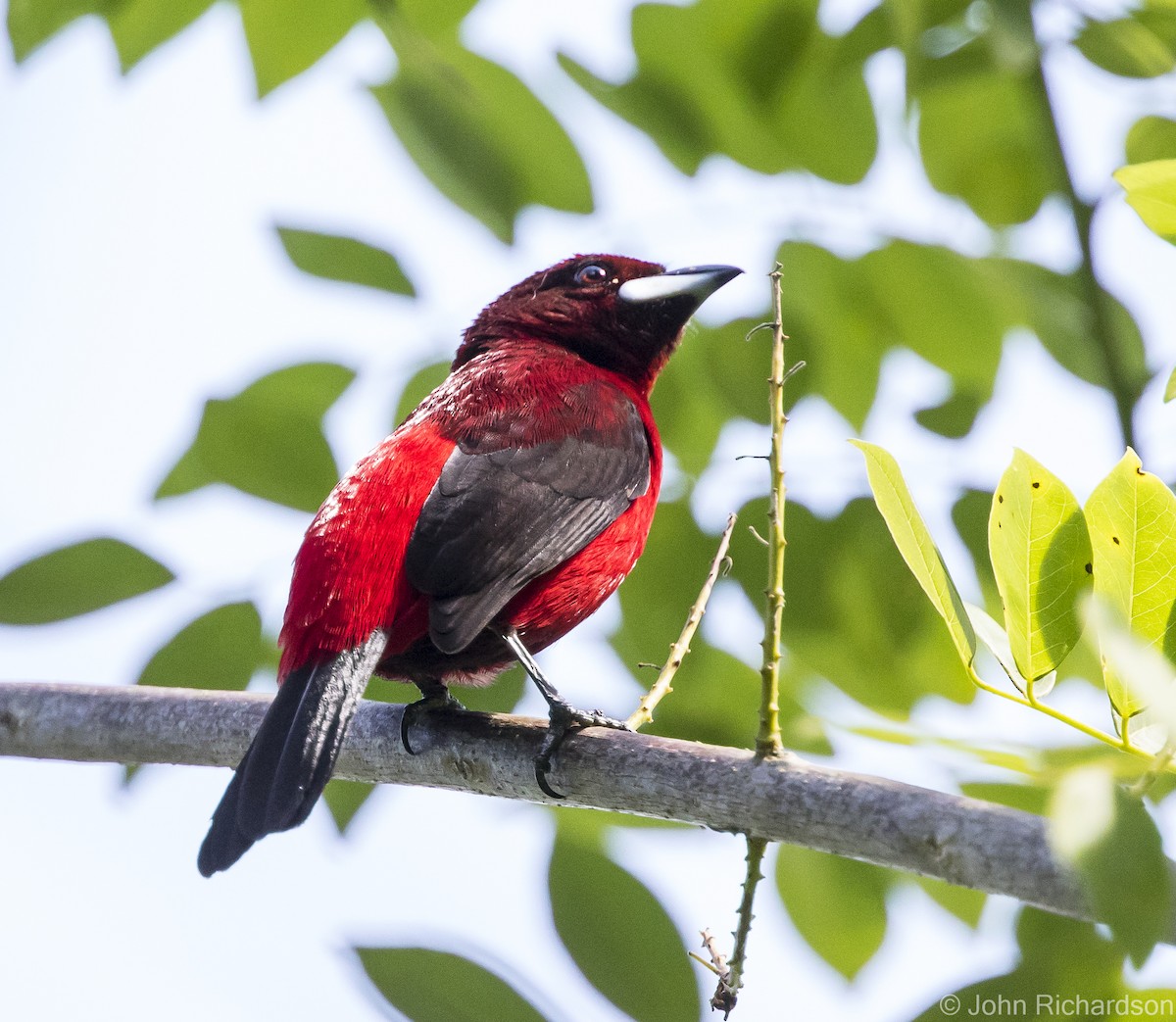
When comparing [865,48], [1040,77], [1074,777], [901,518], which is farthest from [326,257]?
[1074,777]

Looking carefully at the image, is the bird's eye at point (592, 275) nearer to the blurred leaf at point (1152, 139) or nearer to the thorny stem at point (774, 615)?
the blurred leaf at point (1152, 139)

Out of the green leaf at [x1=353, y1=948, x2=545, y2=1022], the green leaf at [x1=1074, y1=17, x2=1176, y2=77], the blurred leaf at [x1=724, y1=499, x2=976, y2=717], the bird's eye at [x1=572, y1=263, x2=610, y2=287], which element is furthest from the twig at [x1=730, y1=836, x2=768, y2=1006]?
the bird's eye at [x1=572, y1=263, x2=610, y2=287]

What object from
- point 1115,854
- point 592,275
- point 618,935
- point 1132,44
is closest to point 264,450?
point 592,275

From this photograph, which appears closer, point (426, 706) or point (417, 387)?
point (426, 706)

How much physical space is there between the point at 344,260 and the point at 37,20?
869mm

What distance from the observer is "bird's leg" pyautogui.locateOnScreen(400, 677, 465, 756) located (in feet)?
8.83

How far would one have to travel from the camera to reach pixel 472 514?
9.30 ft

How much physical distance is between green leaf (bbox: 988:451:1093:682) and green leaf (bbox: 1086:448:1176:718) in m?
0.07

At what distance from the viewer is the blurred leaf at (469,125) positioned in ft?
10.2

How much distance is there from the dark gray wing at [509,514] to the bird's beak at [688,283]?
556mm

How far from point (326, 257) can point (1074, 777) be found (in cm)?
251

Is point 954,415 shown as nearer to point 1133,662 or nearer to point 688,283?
point 688,283

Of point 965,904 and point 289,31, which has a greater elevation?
point 289,31

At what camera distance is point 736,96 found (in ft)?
10.8
